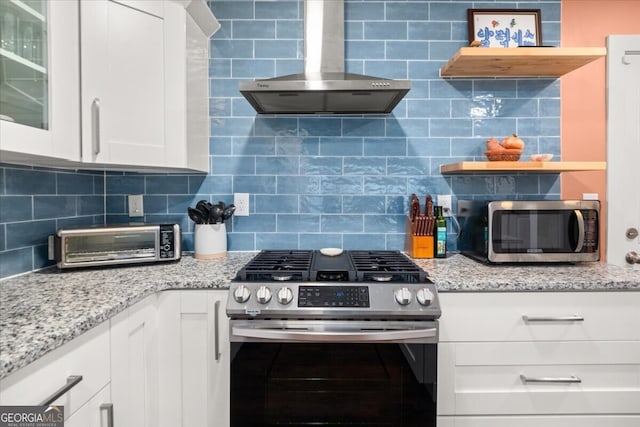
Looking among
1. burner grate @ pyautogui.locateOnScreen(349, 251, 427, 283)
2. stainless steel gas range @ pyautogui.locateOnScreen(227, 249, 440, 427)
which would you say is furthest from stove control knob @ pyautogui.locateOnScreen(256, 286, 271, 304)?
burner grate @ pyautogui.locateOnScreen(349, 251, 427, 283)

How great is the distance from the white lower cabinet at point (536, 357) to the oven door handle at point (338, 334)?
7.4 inches

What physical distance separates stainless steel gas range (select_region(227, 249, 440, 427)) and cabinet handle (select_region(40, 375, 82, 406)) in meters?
0.50

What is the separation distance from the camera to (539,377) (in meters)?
1.47

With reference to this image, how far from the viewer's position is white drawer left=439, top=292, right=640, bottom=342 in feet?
4.79

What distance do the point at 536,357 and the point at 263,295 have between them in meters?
1.06

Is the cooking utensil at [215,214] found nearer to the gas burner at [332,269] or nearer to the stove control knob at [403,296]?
the gas burner at [332,269]

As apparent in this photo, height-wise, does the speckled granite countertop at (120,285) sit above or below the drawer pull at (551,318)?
above

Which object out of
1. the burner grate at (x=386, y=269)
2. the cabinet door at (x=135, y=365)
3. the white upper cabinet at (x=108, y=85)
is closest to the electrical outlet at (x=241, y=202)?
the white upper cabinet at (x=108, y=85)

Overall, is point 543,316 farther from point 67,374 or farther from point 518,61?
point 67,374

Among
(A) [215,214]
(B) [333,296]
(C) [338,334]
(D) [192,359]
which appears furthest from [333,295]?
(A) [215,214]

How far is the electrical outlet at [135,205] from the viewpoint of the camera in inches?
82.9

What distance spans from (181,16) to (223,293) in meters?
1.22

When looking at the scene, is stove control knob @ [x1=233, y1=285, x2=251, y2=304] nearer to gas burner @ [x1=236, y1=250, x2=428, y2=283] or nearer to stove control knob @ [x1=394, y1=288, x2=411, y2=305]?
gas burner @ [x1=236, y1=250, x2=428, y2=283]

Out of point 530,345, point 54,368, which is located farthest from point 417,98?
point 54,368
